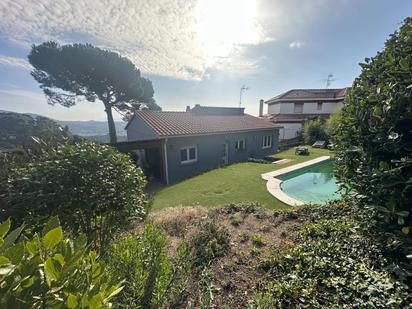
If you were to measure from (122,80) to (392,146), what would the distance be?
1175 inches

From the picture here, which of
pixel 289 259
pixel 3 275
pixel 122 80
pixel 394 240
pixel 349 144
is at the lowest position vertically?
pixel 289 259

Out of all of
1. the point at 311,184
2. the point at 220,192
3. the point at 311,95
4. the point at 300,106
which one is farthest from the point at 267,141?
the point at 311,95

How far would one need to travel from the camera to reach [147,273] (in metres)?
2.91

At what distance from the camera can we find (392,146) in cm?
282

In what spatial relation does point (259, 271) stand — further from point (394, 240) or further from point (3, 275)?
point (3, 275)

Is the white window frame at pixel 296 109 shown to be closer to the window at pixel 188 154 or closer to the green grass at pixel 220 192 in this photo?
the green grass at pixel 220 192

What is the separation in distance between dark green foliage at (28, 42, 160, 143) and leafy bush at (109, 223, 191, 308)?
28531 millimetres

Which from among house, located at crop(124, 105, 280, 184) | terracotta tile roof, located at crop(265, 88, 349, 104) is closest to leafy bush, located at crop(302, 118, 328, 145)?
terracotta tile roof, located at crop(265, 88, 349, 104)

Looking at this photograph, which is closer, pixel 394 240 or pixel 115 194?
pixel 394 240

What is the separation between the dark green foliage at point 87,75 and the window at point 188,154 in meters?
17.6

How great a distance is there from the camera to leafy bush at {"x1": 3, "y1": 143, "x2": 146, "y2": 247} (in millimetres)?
2959

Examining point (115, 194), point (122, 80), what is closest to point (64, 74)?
point (122, 80)

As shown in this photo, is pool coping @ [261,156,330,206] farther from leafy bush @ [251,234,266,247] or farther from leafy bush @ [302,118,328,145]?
leafy bush @ [302,118,328,145]

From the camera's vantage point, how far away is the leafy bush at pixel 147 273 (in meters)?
2.65
